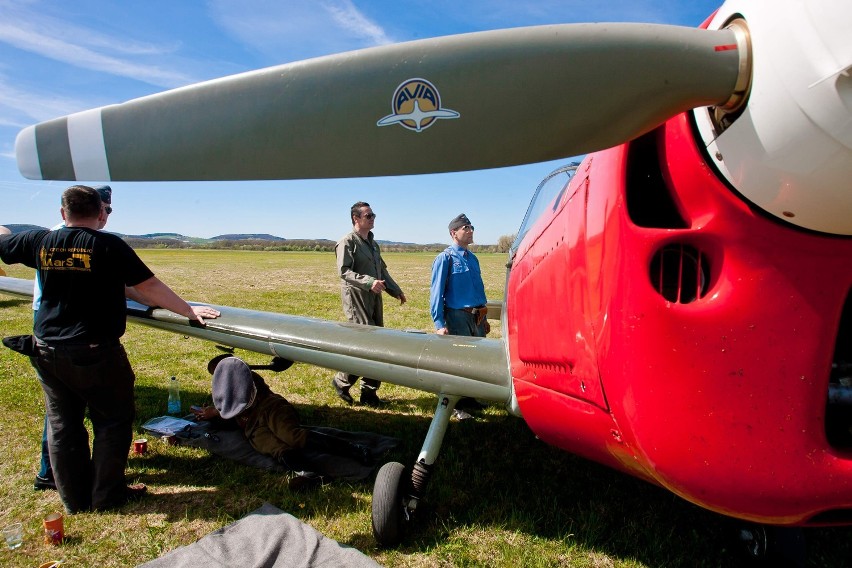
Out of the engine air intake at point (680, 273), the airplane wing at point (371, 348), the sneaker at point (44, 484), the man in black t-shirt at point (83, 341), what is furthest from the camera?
the sneaker at point (44, 484)

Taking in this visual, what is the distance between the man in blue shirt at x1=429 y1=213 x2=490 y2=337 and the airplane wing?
114 centimetres

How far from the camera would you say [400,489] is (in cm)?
292

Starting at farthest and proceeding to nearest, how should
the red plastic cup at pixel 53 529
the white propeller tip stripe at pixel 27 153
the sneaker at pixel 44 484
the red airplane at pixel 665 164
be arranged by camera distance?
1. the sneaker at pixel 44 484
2. the red plastic cup at pixel 53 529
3. the white propeller tip stripe at pixel 27 153
4. the red airplane at pixel 665 164

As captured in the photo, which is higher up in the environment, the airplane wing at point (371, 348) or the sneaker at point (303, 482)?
the airplane wing at point (371, 348)

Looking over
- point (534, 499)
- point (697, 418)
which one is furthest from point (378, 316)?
point (697, 418)

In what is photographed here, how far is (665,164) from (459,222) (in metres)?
3.76

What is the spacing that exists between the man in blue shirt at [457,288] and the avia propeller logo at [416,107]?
11.8 feet

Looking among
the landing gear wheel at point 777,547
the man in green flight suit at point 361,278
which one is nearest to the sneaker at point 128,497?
the man in green flight suit at point 361,278

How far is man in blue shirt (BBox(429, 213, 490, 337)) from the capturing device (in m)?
5.00

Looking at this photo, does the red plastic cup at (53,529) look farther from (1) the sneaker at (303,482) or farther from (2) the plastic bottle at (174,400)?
(2) the plastic bottle at (174,400)

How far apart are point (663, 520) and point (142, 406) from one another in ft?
15.3

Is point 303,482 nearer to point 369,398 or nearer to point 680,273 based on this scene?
point 369,398

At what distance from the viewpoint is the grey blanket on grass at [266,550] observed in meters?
2.50

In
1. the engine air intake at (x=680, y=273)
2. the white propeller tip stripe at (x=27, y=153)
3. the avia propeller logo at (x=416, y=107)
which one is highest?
the avia propeller logo at (x=416, y=107)
